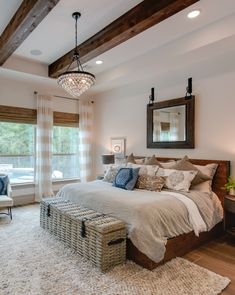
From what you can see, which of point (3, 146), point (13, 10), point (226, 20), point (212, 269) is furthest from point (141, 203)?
point (3, 146)

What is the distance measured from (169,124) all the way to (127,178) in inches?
58.6

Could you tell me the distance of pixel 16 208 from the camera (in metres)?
4.95

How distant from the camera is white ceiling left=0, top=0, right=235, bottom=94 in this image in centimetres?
283

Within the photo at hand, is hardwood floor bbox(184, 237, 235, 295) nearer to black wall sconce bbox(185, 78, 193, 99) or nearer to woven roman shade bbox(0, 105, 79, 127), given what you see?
black wall sconce bbox(185, 78, 193, 99)

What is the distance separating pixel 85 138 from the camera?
20.2 feet

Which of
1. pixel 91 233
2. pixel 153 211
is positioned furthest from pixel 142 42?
pixel 91 233

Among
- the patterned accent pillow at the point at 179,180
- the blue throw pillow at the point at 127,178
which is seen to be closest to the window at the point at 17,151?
the blue throw pillow at the point at 127,178

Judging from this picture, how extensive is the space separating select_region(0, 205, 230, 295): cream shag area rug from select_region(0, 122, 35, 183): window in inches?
94.7

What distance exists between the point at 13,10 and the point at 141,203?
285 cm

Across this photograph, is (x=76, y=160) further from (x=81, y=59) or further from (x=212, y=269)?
(x=212, y=269)

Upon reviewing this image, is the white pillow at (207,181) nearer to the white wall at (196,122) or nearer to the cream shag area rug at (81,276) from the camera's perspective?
the white wall at (196,122)

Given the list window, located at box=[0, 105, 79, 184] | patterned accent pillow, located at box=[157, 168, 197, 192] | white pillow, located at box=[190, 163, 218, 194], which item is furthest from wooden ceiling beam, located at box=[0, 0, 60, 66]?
white pillow, located at box=[190, 163, 218, 194]

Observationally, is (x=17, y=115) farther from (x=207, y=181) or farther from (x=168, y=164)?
(x=207, y=181)

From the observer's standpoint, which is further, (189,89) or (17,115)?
(17,115)
